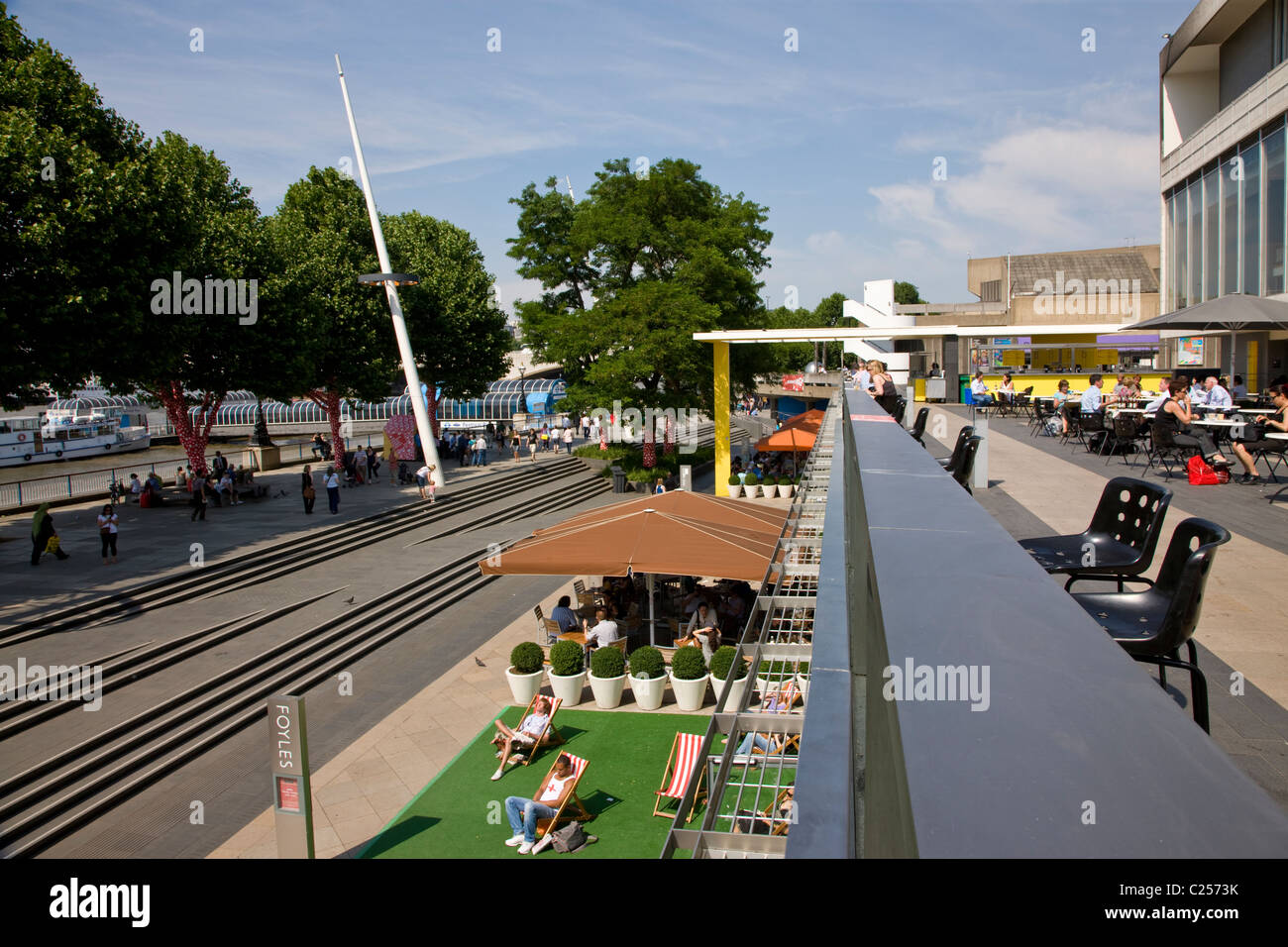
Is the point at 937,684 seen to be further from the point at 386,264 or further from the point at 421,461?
the point at 421,461

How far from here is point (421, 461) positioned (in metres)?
42.6

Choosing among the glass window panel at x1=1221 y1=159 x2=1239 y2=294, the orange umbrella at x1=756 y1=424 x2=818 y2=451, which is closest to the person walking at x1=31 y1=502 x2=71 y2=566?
the orange umbrella at x1=756 y1=424 x2=818 y2=451

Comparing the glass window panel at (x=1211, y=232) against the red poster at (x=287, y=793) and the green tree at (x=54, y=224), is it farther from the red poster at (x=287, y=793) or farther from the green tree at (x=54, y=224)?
→ the green tree at (x=54, y=224)

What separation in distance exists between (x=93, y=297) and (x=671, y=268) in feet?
87.5

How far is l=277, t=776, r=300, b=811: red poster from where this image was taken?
852 centimetres

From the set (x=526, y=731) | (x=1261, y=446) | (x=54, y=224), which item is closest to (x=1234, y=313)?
(x=1261, y=446)

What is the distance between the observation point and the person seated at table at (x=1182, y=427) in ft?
45.5

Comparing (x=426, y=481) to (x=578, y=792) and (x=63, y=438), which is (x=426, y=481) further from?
(x=63, y=438)

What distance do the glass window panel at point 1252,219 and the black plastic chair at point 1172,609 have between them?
25205mm

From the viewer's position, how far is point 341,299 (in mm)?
36938

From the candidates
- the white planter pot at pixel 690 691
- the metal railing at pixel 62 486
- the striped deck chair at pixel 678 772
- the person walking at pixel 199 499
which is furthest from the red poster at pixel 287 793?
the metal railing at pixel 62 486

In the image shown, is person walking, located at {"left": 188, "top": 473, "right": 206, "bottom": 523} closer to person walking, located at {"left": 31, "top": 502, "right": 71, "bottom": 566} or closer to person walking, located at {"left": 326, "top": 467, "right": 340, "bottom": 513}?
person walking, located at {"left": 326, "top": 467, "right": 340, "bottom": 513}

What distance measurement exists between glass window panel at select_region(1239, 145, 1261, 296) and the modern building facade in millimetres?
30
